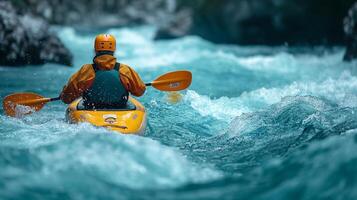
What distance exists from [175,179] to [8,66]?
26.2ft

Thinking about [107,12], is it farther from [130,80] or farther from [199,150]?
[199,150]

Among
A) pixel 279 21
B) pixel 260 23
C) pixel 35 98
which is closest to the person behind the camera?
pixel 35 98

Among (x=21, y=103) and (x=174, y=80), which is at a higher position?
(x=174, y=80)

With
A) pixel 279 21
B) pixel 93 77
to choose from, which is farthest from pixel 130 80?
pixel 279 21

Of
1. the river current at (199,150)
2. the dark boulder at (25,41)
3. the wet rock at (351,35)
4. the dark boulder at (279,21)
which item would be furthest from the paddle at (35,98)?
the dark boulder at (279,21)

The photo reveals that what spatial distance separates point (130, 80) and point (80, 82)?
1.80 ft

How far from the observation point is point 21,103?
22.8 ft

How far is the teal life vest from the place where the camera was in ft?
20.2

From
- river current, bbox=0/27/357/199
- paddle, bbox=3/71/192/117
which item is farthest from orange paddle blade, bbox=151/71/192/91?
river current, bbox=0/27/357/199

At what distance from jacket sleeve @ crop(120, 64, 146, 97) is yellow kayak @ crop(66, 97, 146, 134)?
0.23 m

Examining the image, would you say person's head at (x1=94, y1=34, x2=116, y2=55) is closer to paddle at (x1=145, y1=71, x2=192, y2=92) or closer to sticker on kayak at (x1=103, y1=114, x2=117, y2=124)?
sticker on kayak at (x1=103, y1=114, x2=117, y2=124)

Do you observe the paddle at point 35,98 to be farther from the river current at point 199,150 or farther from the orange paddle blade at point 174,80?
the river current at point 199,150

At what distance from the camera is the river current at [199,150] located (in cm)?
410

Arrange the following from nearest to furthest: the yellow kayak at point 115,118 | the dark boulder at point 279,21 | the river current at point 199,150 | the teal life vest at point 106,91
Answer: the river current at point 199,150 → the yellow kayak at point 115,118 → the teal life vest at point 106,91 → the dark boulder at point 279,21
